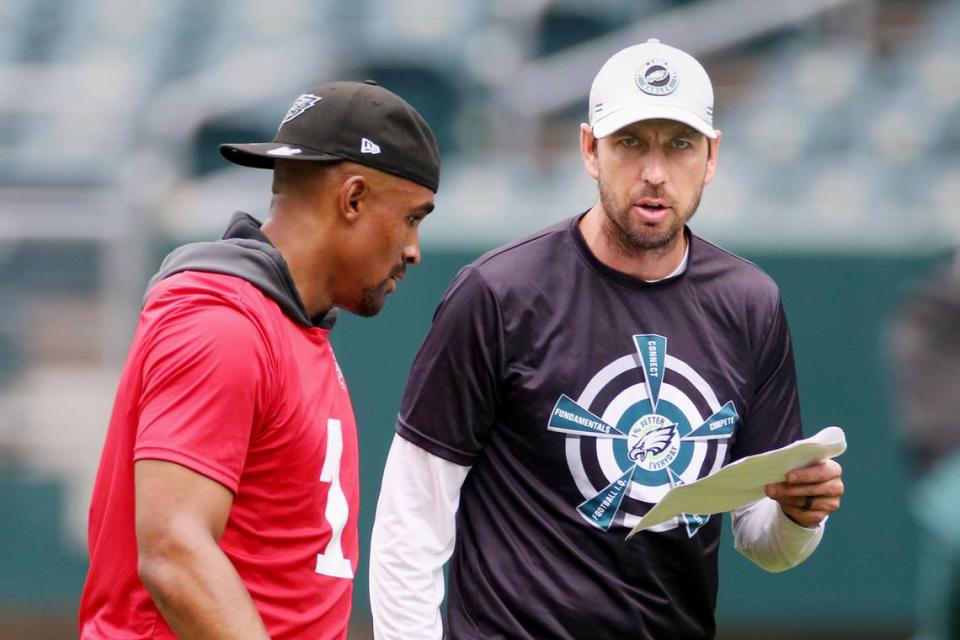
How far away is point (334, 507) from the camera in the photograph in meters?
2.71

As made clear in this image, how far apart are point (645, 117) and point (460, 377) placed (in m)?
0.66

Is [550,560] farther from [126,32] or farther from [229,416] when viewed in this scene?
[126,32]

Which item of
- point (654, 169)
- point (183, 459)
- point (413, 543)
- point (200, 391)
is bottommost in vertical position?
point (413, 543)

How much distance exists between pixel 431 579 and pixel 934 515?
1.73 metres

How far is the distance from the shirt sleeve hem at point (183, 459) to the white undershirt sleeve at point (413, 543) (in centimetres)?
72

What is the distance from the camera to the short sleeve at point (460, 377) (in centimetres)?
301

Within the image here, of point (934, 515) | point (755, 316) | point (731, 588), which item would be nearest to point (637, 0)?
point (731, 588)

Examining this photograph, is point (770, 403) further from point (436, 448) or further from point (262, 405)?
point (262, 405)

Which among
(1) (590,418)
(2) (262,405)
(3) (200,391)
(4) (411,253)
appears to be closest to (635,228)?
(1) (590,418)

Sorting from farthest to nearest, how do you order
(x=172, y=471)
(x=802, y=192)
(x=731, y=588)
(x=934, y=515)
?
1. (x=802, y=192)
2. (x=731, y=588)
3. (x=934, y=515)
4. (x=172, y=471)

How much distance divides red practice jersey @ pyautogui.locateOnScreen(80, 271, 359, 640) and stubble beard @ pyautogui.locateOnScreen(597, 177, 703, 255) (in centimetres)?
69

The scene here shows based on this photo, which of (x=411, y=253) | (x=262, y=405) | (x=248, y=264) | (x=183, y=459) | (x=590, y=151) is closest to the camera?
(x=183, y=459)

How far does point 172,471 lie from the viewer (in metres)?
2.35

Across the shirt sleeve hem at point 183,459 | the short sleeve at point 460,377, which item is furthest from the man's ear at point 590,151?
the shirt sleeve hem at point 183,459
